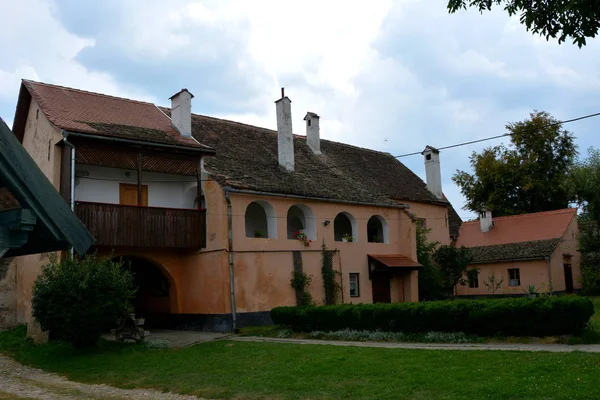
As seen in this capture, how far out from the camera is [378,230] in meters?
28.8

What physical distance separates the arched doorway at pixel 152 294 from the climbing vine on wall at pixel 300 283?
182 inches

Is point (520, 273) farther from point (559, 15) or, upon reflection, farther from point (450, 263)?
point (559, 15)

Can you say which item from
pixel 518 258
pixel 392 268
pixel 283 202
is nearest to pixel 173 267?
pixel 283 202

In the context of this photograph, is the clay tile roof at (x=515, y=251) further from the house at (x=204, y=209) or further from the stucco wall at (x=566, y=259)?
the house at (x=204, y=209)

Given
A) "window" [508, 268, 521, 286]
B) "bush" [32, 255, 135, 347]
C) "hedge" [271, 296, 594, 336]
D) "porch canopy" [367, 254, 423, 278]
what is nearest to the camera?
"hedge" [271, 296, 594, 336]

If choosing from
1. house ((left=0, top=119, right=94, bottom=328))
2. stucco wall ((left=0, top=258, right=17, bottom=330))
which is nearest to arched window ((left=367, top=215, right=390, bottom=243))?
stucco wall ((left=0, top=258, right=17, bottom=330))

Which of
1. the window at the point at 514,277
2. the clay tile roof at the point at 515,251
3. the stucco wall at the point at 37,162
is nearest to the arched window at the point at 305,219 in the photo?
the stucco wall at the point at 37,162

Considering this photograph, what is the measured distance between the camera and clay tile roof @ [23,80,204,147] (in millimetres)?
19798

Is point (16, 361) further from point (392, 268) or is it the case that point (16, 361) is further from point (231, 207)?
point (392, 268)

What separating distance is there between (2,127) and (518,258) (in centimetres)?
3368

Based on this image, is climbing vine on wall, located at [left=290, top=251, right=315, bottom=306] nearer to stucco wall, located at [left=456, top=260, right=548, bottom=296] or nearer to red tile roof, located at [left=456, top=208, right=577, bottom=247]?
stucco wall, located at [left=456, top=260, right=548, bottom=296]

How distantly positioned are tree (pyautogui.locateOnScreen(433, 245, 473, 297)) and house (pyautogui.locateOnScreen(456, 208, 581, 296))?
1.72 metres

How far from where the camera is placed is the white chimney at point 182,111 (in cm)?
2373

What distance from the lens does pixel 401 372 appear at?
420 inches
